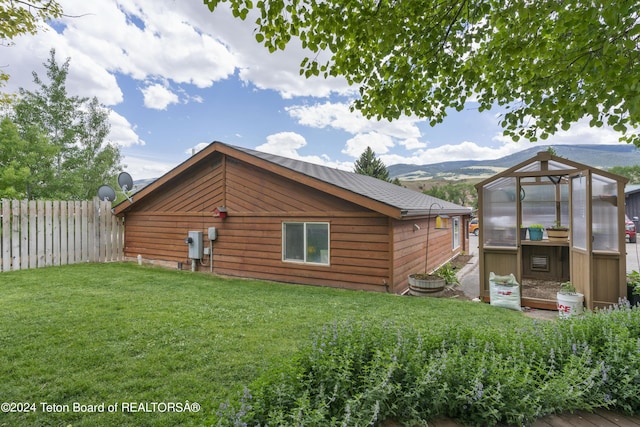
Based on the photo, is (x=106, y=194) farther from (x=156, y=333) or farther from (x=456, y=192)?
(x=456, y=192)

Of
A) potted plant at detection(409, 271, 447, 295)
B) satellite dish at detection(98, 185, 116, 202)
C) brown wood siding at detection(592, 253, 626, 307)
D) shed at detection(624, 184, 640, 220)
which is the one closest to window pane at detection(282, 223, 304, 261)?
potted plant at detection(409, 271, 447, 295)

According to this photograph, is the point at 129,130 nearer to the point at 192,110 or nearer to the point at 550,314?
the point at 192,110

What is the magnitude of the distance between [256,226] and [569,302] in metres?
6.75

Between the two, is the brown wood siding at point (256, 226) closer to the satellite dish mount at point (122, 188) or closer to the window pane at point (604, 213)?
the satellite dish mount at point (122, 188)

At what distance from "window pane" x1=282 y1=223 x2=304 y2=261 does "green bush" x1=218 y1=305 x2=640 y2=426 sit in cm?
542

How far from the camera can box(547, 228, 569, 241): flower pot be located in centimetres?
619

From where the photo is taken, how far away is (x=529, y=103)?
10.4 ft

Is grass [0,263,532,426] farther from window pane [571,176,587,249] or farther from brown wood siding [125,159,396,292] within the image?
window pane [571,176,587,249]

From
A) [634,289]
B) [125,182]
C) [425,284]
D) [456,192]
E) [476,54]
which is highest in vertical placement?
[456,192]

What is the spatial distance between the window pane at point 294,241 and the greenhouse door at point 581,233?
18.1 ft

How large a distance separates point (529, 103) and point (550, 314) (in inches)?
160

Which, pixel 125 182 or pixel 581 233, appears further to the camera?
pixel 125 182

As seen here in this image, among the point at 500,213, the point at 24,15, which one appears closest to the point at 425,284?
the point at 500,213

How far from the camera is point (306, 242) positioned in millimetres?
7586
